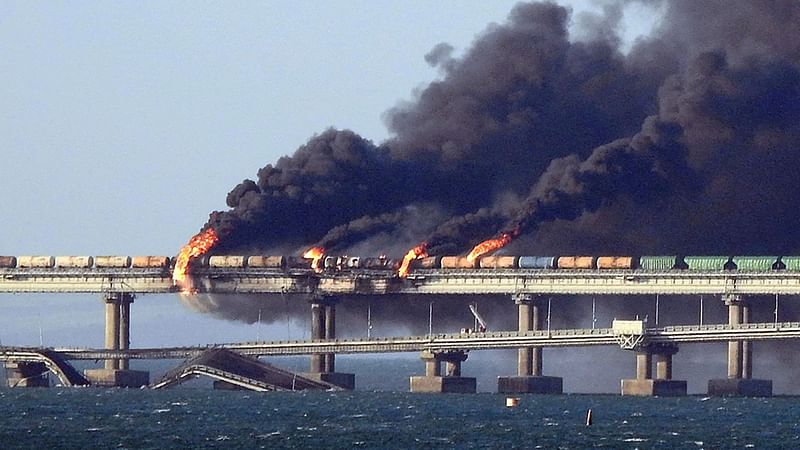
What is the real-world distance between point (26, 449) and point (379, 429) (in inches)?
1243

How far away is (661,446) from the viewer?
597 feet

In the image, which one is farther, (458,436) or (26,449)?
(458,436)

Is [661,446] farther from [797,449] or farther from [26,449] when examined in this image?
[26,449]

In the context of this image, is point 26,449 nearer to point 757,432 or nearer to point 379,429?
point 379,429

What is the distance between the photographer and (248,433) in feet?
632

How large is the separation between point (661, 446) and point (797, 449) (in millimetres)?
9197

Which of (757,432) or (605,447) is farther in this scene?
(757,432)

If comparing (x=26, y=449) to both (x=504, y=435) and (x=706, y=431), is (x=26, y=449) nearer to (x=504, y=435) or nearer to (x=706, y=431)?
(x=504, y=435)

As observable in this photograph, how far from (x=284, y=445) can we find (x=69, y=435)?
1761 centimetres

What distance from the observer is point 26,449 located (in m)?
176

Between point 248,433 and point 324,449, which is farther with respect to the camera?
point 248,433

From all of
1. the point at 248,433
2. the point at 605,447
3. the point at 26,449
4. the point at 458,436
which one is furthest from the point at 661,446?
the point at 26,449

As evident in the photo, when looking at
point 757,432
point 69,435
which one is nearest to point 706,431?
point 757,432

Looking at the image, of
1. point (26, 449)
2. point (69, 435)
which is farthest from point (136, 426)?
point (26, 449)
